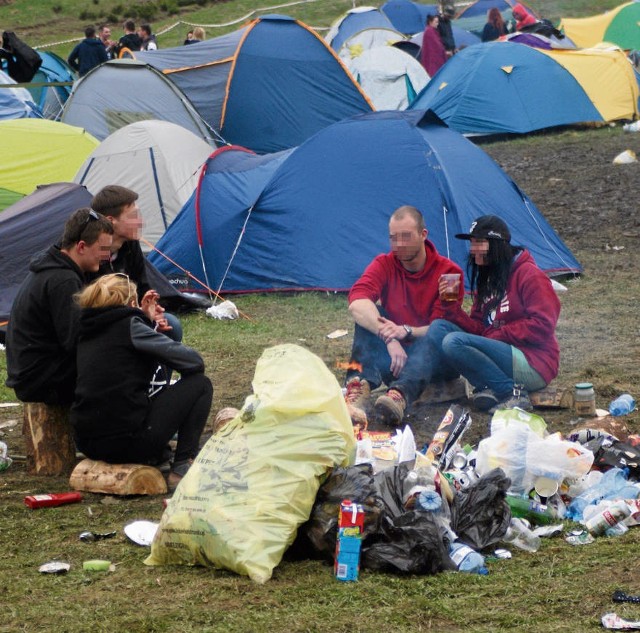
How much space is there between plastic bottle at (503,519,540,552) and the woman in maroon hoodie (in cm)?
181

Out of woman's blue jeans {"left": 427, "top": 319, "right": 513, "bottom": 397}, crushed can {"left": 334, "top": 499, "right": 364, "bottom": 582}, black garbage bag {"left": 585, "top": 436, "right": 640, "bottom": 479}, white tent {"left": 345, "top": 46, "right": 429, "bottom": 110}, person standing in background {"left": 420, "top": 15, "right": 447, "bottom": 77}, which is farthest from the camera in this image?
person standing in background {"left": 420, "top": 15, "right": 447, "bottom": 77}

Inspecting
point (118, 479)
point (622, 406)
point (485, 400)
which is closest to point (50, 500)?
point (118, 479)

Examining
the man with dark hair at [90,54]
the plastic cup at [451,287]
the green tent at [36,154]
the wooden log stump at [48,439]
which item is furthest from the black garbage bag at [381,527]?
the man with dark hair at [90,54]

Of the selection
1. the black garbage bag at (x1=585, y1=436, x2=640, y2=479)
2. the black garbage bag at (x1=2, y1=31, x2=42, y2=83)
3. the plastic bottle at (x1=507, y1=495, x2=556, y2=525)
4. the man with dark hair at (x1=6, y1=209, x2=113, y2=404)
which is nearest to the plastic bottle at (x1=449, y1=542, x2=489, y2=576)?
the plastic bottle at (x1=507, y1=495, x2=556, y2=525)

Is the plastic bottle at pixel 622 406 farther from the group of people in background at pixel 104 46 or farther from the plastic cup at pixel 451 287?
the group of people in background at pixel 104 46

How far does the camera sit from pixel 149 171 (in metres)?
11.0

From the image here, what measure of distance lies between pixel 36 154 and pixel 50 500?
747 centimetres

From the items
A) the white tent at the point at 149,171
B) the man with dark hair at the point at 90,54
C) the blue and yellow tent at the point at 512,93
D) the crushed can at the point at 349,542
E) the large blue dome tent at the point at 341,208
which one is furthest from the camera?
the man with dark hair at the point at 90,54

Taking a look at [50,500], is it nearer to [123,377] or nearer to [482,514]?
[123,377]

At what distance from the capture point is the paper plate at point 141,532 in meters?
4.52

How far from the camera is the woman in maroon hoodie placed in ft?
20.3

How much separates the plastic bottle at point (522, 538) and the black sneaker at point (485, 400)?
1.88m

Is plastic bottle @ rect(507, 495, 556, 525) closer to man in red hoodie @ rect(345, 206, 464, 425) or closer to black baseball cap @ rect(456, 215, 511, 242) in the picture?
man in red hoodie @ rect(345, 206, 464, 425)

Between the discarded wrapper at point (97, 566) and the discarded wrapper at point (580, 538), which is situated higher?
the discarded wrapper at point (97, 566)
